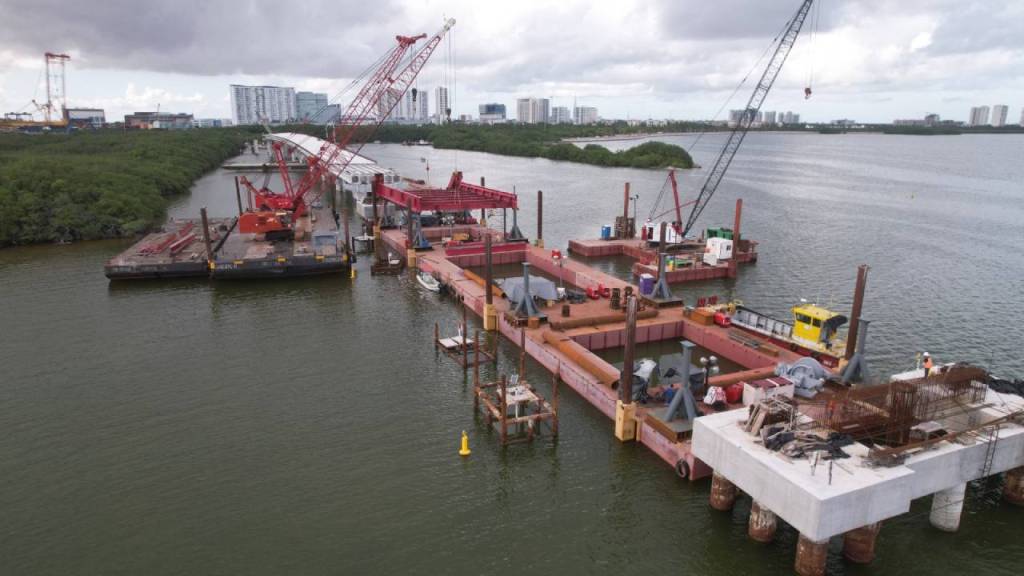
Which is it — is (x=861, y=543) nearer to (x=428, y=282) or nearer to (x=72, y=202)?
(x=428, y=282)

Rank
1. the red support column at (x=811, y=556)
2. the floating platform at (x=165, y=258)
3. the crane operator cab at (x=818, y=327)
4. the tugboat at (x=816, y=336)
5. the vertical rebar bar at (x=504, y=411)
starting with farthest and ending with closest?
the floating platform at (x=165, y=258) < the crane operator cab at (x=818, y=327) < the tugboat at (x=816, y=336) < the vertical rebar bar at (x=504, y=411) < the red support column at (x=811, y=556)

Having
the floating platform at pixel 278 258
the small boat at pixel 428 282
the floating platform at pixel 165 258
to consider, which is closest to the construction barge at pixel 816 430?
the small boat at pixel 428 282

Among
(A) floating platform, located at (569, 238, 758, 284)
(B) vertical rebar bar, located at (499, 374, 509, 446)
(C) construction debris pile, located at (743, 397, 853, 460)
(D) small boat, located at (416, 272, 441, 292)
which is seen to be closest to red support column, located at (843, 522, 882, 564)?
(C) construction debris pile, located at (743, 397, 853, 460)

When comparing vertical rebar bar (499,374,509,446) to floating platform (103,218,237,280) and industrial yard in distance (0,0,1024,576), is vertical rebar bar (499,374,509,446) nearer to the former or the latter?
industrial yard in distance (0,0,1024,576)

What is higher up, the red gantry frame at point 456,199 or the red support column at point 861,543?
the red gantry frame at point 456,199

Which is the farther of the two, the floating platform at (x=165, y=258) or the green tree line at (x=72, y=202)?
the green tree line at (x=72, y=202)

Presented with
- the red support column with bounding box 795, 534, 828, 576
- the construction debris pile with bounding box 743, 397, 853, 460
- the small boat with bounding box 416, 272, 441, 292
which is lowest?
the red support column with bounding box 795, 534, 828, 576

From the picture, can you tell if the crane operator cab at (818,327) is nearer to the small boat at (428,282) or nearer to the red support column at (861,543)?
the red support column at (861,543)
